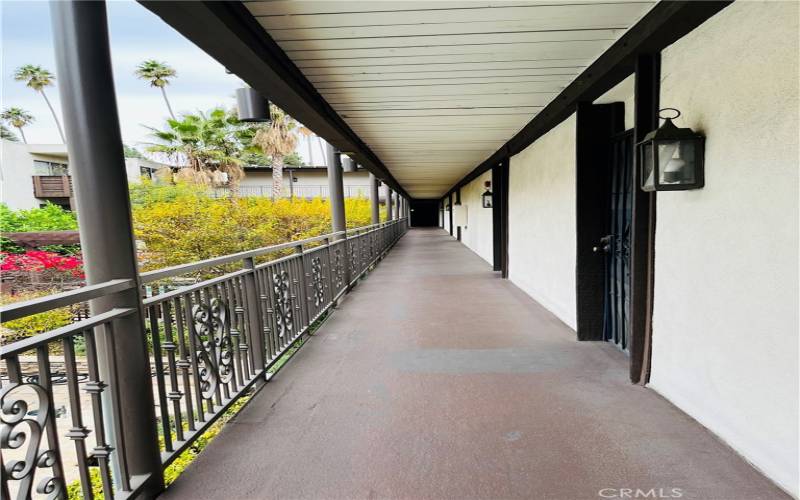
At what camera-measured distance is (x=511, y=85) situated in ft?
10.7

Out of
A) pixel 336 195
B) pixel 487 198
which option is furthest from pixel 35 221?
pixel 487 198

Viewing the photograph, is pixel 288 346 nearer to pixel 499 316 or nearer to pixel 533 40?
pixel 499 316

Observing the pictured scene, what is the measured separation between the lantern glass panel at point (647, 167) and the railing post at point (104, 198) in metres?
2.51

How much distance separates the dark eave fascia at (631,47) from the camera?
198 cm

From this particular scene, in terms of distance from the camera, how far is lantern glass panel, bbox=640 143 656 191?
7.45 ft

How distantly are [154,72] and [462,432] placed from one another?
23.5 meters

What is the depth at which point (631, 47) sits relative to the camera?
2385 mm

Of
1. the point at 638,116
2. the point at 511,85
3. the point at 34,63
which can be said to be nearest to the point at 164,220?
the point at 511,85

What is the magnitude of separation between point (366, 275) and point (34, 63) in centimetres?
3455

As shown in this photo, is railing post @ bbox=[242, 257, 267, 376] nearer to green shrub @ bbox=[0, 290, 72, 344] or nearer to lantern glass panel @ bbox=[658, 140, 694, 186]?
lantern glass panel @ bbox=[658, 140, 694, 186]

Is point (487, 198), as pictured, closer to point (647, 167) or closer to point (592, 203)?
point (592, 203)

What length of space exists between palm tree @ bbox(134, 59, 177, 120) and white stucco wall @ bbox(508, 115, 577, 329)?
65.5 feet

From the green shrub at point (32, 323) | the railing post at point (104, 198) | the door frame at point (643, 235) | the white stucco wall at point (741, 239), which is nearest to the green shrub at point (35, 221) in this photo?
the green shrub at point (32, 323)

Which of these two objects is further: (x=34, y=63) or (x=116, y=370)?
(x=34, y=63)
